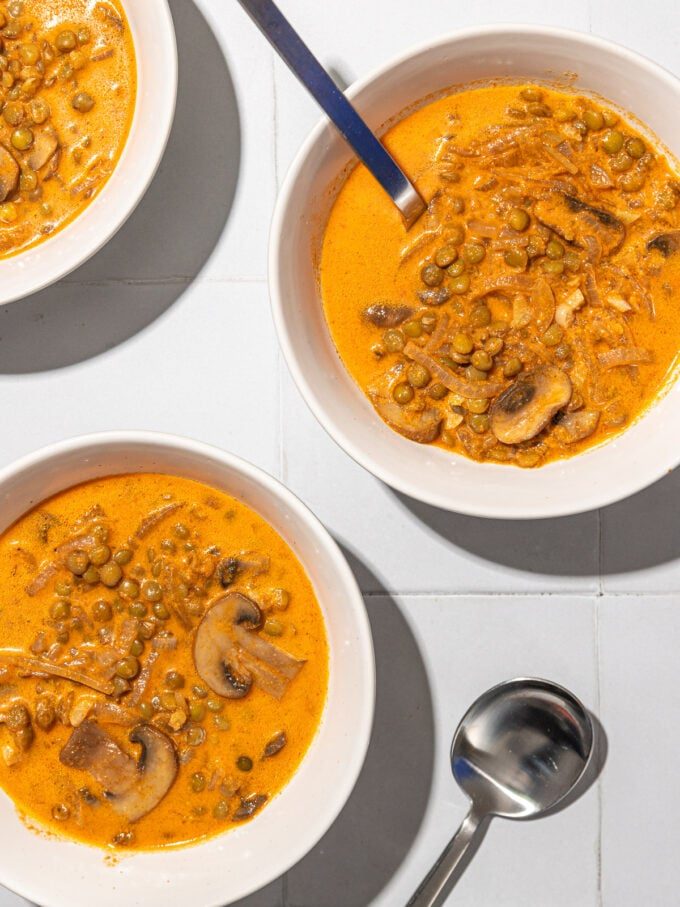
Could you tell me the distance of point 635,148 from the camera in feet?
8.27

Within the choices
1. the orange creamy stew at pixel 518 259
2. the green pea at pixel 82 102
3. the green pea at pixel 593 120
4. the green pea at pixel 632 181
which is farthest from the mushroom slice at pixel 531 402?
the green pea at pixel 82 102

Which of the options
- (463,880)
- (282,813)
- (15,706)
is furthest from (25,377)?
(463,880)

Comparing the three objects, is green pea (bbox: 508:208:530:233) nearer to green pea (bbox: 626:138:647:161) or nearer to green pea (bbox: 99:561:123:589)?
green pea (bbox: 626:138:647:161)

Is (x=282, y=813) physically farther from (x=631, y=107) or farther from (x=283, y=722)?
(x=631, y=107)

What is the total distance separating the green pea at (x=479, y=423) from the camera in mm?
2590

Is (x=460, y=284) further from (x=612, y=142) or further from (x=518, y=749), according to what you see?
(x=518, y=749)

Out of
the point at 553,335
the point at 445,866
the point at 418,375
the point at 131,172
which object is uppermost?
the point at 131,172

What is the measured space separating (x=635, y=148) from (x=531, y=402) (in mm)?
733

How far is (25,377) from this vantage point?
281cm

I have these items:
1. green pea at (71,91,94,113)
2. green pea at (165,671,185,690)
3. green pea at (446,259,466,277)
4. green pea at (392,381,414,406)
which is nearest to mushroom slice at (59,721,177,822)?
green pea at (165,671,185,690)

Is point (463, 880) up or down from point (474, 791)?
down

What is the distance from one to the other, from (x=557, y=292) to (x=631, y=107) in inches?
20.8

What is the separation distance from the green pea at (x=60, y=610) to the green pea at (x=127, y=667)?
0.65 ft

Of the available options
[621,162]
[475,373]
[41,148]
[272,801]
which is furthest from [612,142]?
[272,801]
